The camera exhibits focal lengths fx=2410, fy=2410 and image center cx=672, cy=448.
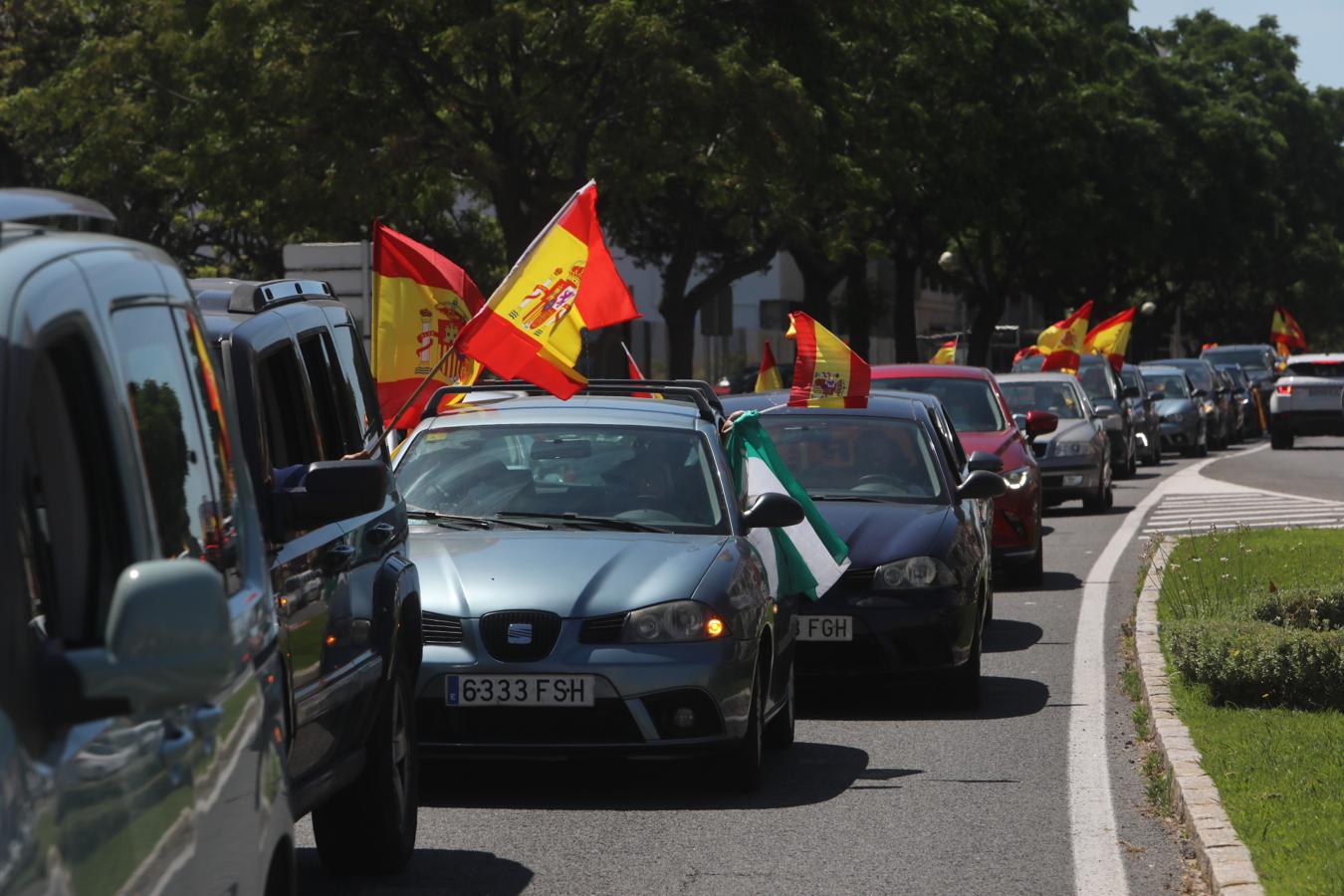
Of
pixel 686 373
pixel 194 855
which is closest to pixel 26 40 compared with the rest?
pixel 686 373

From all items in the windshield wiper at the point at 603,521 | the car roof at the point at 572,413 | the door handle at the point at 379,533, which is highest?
the car roof at the point at 572,413

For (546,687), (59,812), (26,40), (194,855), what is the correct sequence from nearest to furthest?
(59,812) < (194,855) < (546,687) < (26,40)

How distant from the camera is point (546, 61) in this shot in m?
30.4

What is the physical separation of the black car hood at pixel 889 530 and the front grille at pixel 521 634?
3.08m

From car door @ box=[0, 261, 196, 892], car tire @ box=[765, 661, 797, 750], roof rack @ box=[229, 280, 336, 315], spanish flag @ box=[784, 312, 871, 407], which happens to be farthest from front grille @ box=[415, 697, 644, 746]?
spanish flag @ box=[784, 312, 871, 407]

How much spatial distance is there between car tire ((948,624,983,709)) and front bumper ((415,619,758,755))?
2934 mm

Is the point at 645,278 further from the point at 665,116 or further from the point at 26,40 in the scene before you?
the point at 665,116

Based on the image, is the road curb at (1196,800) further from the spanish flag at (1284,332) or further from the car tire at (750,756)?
the spanish flag at (1284,332)

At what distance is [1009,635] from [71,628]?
1171cm

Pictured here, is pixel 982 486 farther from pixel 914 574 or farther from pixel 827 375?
pixel 827 375

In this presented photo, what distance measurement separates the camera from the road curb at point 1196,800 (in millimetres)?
6758

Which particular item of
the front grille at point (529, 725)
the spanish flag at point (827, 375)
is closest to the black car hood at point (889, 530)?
the spanish flag at point (827, 375)

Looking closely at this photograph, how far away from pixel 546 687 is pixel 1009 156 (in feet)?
162

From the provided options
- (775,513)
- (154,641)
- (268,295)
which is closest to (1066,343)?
(775,513)
